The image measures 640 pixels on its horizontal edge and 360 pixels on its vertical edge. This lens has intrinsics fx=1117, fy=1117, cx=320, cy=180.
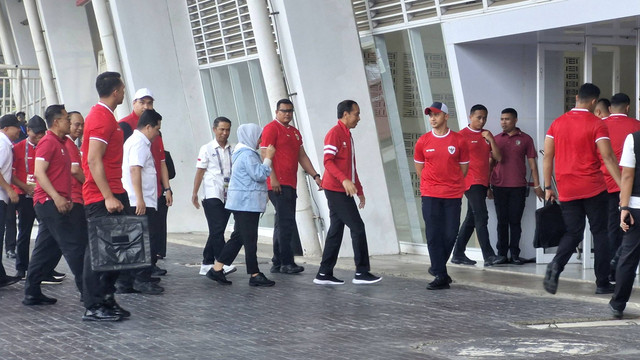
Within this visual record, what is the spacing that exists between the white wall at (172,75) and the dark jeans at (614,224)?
33.9 feet

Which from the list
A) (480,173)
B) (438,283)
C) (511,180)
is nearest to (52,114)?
(438,283)

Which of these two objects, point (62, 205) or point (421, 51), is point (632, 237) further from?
point (421, 51)

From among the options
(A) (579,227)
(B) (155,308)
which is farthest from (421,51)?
(B) (155,308)

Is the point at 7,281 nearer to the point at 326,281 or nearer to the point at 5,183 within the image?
the point at 5,183

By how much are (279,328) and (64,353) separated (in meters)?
1.78

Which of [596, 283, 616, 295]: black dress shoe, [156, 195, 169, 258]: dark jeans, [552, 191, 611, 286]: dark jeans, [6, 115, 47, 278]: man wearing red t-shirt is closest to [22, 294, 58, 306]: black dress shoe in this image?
[6, 115, 47, 278]: man wearing red t-shirt

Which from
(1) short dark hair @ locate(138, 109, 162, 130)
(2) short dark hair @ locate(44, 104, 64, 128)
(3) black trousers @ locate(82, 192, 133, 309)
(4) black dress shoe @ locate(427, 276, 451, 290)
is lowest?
(4) black dress shoe @ locate(427, 276, 451, 290)

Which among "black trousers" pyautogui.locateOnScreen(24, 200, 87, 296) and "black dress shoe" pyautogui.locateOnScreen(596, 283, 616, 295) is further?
"black dress shoe" pyautogui.locateOnScreen(596, 283, 616, 295)

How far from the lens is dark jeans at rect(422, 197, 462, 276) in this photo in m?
11.0

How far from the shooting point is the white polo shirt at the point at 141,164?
34.3 ft

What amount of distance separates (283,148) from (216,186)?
85 centimetres

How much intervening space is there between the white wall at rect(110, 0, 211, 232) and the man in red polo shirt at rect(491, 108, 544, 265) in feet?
25.9

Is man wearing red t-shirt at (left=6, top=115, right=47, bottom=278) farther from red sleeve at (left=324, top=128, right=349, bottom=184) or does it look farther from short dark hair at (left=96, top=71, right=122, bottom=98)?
red sleeve at (left=324, top=128, right=349, bottom=184)

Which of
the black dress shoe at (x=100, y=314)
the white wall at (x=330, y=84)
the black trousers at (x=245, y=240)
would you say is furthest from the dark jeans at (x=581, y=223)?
the white wall at (x=330, y=84)
